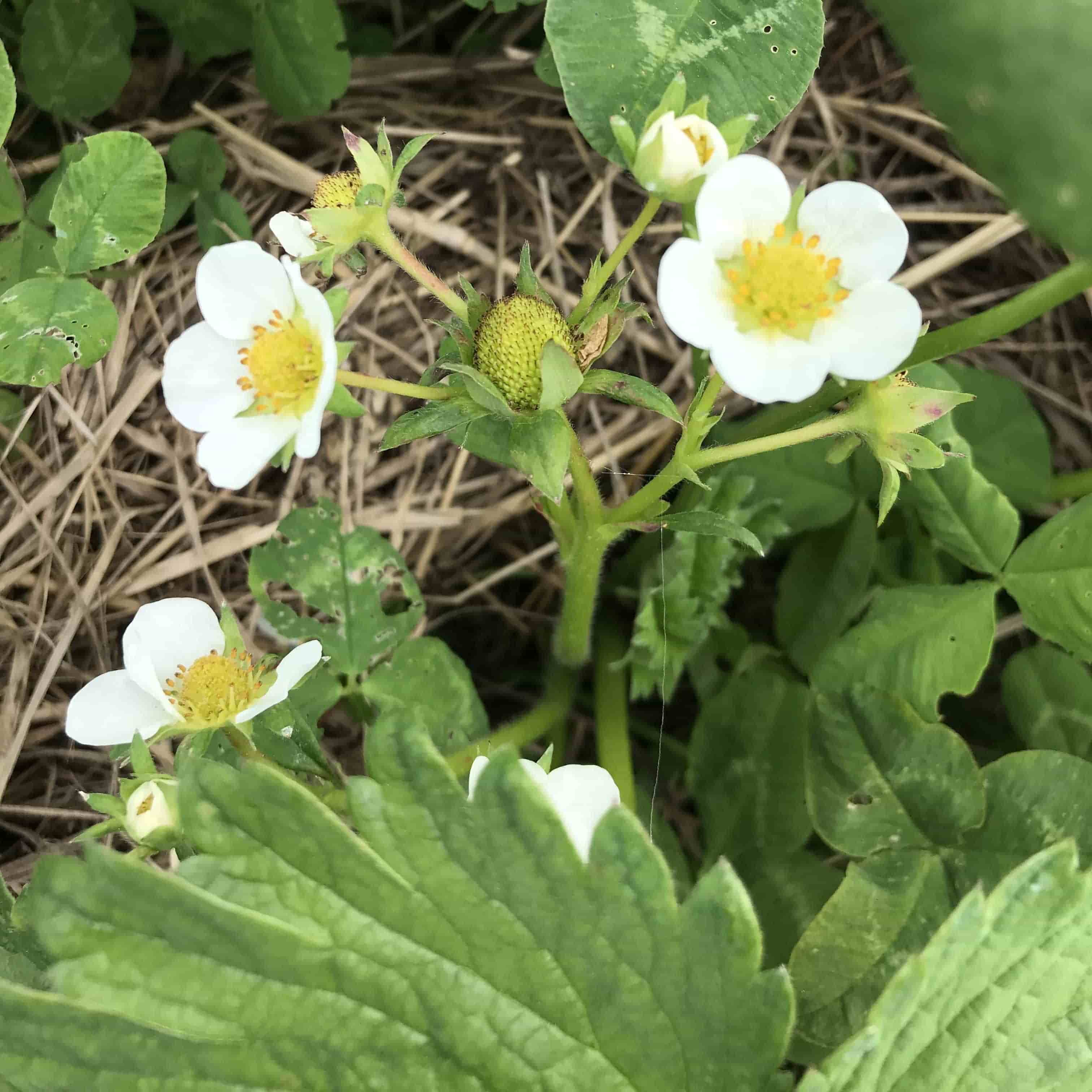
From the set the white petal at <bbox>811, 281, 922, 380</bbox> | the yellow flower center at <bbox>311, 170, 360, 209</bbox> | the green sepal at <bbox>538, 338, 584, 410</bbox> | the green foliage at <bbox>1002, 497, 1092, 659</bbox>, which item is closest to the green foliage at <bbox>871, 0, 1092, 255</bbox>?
the white petal at <bbox>811, 281, 922, 380</bbox>

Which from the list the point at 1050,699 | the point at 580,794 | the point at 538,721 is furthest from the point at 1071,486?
the point at 580,794

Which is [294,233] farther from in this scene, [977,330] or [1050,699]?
Result: [1050,699]

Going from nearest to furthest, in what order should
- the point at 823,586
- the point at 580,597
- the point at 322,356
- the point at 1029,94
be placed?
the point at 1029,94 < the point at 322,356 < the point at 580,597 < the point at 823,586

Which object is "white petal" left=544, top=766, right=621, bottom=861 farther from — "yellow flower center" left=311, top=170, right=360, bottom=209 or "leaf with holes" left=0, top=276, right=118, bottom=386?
"leaf with holes" left=0, top=276, right=118, bottom=386

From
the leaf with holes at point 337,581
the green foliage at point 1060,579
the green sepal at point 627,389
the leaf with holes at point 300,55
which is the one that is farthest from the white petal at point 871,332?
the leaf with holes at point 300,55

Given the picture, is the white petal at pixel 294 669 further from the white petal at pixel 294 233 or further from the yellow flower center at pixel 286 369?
the white petal at pixel 294 233

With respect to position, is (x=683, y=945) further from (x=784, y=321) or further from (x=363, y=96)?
(x=363, y=96)
